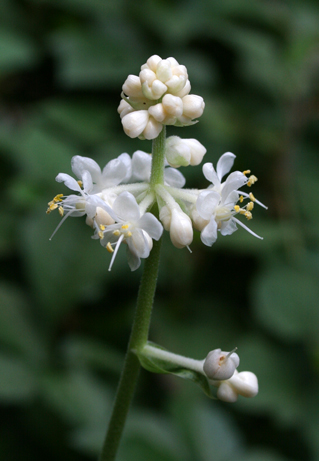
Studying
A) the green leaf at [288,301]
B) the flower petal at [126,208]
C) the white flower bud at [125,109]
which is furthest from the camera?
the green leaf at [288,301]

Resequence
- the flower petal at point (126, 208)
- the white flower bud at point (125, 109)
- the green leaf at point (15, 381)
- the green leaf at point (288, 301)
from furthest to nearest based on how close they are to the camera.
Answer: the green leaf at point (288, 301) < the green leaf at point (15, 381) < the white flower bud at point (125, 109) < the flower petal at point (126, 208)

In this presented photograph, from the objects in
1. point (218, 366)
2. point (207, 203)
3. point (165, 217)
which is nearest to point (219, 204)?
point (207, 203)

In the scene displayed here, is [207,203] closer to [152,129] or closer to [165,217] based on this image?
[165,217]

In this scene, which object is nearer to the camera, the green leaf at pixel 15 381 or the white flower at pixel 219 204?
the white flower at pixel 219 204

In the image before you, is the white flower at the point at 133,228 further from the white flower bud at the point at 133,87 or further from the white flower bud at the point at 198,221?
the white flower bud at the point at 133,87

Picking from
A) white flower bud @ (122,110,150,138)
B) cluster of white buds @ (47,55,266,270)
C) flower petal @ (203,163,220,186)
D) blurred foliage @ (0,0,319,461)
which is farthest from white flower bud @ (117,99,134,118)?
blurred foliage @ (0,0,319,461)

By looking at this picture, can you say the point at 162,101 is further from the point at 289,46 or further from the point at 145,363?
the point at 289,46

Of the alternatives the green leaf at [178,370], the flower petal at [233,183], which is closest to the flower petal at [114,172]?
the flower petal at [233,183]

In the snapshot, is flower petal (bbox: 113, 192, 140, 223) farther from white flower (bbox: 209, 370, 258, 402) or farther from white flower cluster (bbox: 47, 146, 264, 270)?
white flower (bbox: 209, 370, 258, 402)
